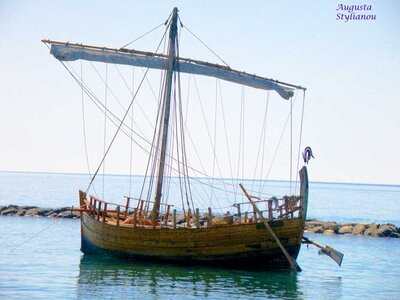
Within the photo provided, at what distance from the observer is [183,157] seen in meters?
33.7

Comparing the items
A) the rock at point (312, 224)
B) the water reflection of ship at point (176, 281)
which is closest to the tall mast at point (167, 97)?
the water reflection of ship at point (176, 281)

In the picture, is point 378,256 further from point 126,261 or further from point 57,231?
point 57,231

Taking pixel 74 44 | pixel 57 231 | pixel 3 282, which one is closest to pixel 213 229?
pixel 3 282

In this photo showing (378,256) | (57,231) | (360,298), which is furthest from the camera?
(57,231)

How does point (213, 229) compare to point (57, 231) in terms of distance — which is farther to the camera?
point (57, 231)

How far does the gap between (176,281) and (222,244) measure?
10.0 feet

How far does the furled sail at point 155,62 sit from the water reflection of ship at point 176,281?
991cm

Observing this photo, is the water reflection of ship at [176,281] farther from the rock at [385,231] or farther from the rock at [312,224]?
the rock at [312,224]

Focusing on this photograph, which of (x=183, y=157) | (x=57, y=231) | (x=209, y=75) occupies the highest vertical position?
(x=209, y=75)

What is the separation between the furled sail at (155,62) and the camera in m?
34.0

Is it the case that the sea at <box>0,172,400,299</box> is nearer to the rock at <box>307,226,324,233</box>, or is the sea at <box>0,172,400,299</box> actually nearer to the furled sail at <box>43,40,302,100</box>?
the furled sail at <box>43,40,302,100</box>

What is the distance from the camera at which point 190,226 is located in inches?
1224

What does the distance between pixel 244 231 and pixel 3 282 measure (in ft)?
33.4

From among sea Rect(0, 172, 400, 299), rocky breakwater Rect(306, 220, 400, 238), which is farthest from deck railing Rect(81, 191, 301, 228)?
rocky breakwater Rect(306, 220, 400, 238)
